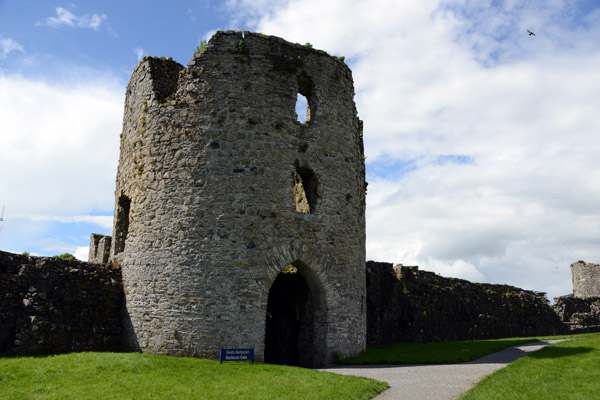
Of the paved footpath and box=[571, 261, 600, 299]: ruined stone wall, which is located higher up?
box=[571, 261, 600, 299]: ruined stone wall

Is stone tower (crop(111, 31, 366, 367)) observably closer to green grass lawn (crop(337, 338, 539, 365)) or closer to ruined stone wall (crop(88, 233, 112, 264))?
green grass lawn (crop(337, 338, 539, 365))

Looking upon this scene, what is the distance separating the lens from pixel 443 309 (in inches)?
942

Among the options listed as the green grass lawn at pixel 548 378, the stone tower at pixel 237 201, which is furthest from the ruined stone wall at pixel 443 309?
the green grass lawn at pixel 548 378

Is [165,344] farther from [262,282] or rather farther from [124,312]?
[262,282]

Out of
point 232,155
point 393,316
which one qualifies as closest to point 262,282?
point 232,155

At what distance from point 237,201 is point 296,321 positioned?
5.88m

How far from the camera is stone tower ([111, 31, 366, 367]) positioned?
14.1m

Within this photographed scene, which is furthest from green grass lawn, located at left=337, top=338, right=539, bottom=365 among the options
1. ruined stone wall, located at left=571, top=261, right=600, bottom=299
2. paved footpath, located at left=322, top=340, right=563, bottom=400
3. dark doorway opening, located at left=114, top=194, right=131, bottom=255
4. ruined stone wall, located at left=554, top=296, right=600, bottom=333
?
ruined stone wall, located at left=571, top=261, right=600, bottom=299

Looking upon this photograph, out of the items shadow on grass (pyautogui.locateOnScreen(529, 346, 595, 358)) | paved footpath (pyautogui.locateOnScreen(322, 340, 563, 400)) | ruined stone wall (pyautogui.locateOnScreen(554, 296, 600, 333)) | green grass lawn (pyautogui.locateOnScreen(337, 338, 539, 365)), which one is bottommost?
paved footpath (pyautogui.locateOnScreen(322, 340, 563, 400))

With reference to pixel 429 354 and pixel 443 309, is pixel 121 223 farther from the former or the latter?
pixel 443 309

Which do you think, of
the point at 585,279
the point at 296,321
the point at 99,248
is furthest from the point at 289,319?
the point at 585,279

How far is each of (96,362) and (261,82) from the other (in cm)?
894

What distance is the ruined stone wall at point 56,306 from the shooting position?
12.9 m

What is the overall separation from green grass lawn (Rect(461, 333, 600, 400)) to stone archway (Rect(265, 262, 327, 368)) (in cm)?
523
